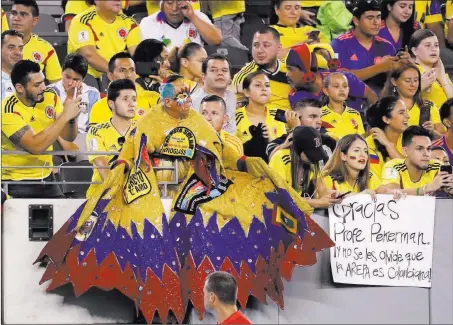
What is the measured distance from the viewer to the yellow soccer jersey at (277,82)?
1138 cm

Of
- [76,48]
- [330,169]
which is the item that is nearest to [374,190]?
[330,169]

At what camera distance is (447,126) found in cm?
1127

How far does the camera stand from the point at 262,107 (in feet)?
35.8

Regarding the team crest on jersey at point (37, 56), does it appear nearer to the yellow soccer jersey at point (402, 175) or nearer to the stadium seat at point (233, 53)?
the stadium seat at point (233, 53)

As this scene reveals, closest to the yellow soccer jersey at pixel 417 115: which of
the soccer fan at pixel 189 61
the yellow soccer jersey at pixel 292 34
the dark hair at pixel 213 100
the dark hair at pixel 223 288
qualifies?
the yellow soccer jersey at pixel 292 34

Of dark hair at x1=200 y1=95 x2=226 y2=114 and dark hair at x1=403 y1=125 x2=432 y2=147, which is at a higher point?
dark hair at x1=200 y1=95 x2=226 y2=114

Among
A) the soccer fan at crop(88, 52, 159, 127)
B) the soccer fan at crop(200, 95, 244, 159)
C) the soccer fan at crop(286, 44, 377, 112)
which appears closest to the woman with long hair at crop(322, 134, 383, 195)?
the soccer fan at crop(200, 95, 244, 159)

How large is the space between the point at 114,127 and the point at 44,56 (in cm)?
160

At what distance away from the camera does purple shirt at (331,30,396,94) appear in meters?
12.1

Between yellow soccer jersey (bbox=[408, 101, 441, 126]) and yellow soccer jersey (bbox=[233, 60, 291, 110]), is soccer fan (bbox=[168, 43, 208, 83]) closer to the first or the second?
yellow soccer jersey (bbox=[233, 60, 291, 110])

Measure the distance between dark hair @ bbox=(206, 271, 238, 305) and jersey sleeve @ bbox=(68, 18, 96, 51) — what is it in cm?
446

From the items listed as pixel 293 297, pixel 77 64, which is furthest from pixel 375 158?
pixel 77 64

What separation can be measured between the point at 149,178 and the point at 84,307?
107cm

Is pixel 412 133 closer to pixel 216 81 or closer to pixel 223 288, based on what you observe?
pixel 216 81
